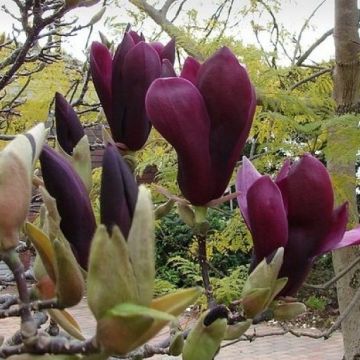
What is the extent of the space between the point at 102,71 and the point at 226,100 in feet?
0.55

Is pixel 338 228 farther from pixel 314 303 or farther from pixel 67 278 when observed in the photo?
pixel 314 303

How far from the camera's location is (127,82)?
0.62 metres

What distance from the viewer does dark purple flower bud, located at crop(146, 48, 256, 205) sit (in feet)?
1.72

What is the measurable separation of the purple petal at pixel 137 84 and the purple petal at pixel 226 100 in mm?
87

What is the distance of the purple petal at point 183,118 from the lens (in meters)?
0.52

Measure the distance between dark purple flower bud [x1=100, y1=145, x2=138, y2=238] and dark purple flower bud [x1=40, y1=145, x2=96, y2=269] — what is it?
0.14 feet

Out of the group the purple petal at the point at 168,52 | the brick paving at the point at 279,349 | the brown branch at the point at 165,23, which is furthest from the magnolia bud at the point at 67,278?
Result: the brick paving at the point at 279,349

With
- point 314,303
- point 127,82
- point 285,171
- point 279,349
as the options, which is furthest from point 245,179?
point 279,349

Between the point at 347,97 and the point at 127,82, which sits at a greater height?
the point at 127,82

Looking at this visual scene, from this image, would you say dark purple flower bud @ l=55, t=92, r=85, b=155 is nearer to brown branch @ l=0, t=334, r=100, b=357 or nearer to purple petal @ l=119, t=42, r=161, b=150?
purple petal @ l=119, t=42, r=161, b=150

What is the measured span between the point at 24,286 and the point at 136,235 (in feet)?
0.27

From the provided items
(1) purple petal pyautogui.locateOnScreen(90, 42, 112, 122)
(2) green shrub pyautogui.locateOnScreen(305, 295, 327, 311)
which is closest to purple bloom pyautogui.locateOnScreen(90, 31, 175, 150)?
(1) purple petal pyautogui.locateOnScreen(90, 42, 112, 122)

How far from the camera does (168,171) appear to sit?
239cm

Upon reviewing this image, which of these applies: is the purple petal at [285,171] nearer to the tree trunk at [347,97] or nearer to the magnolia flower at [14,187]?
the magnolia flower at [14,187]
